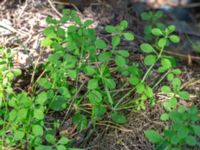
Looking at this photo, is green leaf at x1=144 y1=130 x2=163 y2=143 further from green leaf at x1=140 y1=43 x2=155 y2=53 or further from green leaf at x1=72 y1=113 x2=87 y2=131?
green leaf at x1=140 y1=43 x2=155 y2=53

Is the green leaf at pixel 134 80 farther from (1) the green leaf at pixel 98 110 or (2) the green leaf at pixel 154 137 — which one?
(2) the green leaf at pixel 154 137

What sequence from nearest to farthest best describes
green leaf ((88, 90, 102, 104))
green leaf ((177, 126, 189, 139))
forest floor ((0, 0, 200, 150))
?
green leaf ((177, 126, 189, 139)) → green leaf ((88, 90, 102, 104)) → forest floor ((0, 0, 200, 150))

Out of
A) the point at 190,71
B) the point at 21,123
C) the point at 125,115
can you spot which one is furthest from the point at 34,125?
the point at 190,71

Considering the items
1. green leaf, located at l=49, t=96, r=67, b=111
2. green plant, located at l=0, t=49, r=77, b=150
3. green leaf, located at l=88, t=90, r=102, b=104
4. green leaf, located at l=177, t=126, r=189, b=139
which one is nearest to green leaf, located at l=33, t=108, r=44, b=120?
green plant, located at l=0, t=49, r=77, b=150

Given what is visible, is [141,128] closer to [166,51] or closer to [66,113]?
[66,113]

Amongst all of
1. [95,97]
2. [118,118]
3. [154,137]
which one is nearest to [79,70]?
[95,97]

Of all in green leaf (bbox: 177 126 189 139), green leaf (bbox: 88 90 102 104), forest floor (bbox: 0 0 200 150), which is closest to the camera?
green leaf (bbox: 177 126 189 139)

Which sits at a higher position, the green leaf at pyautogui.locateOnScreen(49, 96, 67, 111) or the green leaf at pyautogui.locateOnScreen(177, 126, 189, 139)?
the green leaf at pyautogui.locateOnScreen(49, 96, 67, 111)

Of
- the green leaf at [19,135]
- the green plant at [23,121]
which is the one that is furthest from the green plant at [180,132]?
the green leaf at [19,135]
